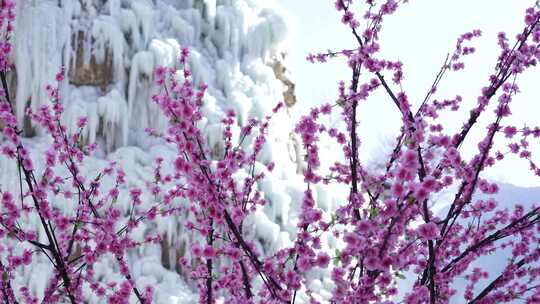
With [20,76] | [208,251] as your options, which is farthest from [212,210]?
[20,76]

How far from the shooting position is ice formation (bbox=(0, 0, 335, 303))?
5324 mm

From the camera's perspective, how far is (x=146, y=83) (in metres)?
6.17

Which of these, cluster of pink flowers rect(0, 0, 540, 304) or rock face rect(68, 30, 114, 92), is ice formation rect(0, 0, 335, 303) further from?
cluster of pink flowers rect(0, 0, 540, 304)

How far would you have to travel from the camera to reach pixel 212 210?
1.42 metres

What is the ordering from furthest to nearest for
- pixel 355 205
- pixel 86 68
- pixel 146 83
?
pixel 146 83
pixel 86 68
pixel 355 205

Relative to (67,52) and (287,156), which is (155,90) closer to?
(67,52)

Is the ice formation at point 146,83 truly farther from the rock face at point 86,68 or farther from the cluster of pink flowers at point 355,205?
the cluster of pink flowers at point 355,205

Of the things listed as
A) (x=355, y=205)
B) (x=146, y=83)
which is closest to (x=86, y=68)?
(x=146, y=83)

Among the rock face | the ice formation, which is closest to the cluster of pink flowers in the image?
the ice formation

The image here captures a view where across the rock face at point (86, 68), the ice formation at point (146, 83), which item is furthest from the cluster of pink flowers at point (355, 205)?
the rock face at point (86, 68)

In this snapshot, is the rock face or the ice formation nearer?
the ice formation

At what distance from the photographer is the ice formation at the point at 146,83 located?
17.5 ft

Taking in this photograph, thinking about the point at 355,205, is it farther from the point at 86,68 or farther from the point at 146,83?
the point at 86,68

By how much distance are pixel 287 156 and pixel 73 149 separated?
425 centimetres
